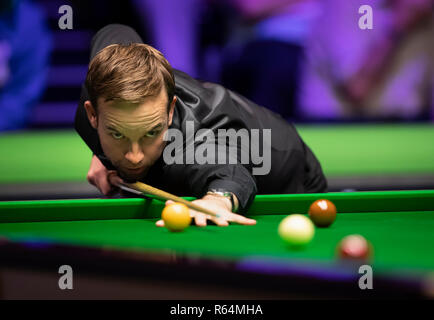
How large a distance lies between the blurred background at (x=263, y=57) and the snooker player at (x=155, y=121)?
275 inches

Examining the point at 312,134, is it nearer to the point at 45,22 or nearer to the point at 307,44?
the point at 307,44

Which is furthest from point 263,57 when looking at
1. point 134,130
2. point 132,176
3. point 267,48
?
point 134,130

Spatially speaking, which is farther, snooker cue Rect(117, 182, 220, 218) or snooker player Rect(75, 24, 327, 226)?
snooker player Rect(75, 24, 327, 226)

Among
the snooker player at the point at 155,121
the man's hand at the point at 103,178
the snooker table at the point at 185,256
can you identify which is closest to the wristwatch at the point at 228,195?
the snooker player at the point at 155,121

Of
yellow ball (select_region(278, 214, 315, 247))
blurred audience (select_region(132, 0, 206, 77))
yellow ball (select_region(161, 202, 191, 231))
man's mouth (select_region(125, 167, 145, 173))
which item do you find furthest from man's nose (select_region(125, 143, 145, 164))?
blurred audience (select_region(132, 0, 206, 77))

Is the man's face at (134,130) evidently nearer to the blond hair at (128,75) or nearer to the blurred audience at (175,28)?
the blond hair at (128,75)

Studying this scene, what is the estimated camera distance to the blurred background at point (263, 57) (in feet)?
35.0

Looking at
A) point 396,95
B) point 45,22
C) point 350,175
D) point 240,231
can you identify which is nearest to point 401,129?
point 396,95

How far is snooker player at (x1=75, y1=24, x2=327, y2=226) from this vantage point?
8.14 feet

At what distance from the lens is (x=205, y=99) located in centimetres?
304

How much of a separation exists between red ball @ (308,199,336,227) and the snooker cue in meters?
0.36

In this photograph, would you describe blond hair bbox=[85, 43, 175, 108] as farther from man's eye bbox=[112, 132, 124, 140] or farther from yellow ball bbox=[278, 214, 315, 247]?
yellow ball bbox=[278, 214, 315, 247]

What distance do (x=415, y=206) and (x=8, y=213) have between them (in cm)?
169

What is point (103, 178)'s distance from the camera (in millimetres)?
3305
